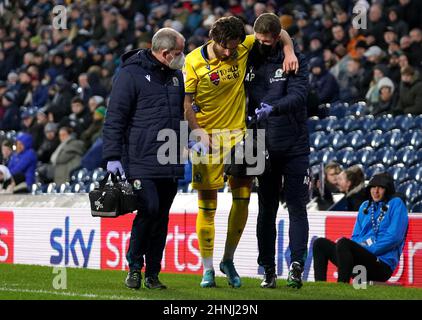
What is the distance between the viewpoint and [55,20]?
24578 millimetres

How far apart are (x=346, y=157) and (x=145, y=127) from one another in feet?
23.2

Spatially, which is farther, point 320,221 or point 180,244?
point 180,244

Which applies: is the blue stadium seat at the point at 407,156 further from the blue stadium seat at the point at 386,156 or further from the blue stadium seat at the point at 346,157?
the blue stadium seat at the point at 346,157

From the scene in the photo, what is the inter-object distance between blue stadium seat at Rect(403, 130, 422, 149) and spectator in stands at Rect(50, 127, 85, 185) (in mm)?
6066

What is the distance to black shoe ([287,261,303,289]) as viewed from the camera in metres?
8.97

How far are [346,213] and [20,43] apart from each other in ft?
52.6

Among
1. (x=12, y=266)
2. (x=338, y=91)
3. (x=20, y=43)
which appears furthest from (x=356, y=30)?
(x=20, y=43)

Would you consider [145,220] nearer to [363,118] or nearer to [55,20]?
[363,118]

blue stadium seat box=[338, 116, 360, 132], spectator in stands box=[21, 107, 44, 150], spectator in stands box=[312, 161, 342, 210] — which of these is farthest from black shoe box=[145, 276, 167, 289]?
spectator in stands box=[21, 107, 44, 150]

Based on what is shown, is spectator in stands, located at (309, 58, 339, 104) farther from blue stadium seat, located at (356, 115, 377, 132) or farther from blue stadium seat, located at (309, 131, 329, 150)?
blue stadium seat, located at (356, 115, 377, 132)

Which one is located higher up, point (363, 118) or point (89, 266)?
point (363, 118)

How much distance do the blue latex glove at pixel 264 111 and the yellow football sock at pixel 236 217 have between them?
68cm

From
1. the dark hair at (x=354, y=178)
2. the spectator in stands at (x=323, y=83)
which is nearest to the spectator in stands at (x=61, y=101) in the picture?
the spectator in stands at (x=323, y=83)

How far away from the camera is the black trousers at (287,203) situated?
901 centimetres
